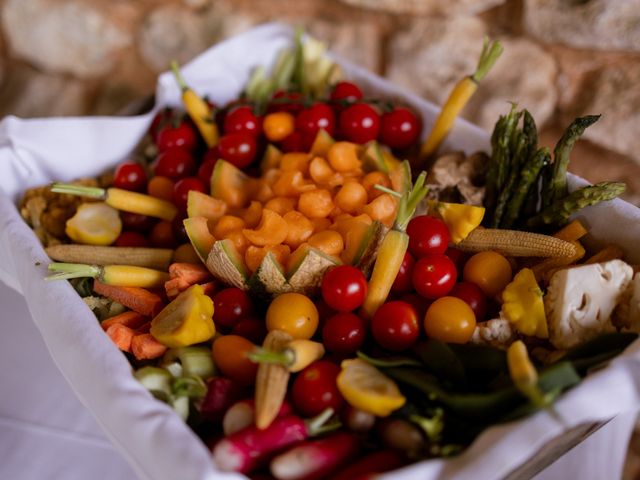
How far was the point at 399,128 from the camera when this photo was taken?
49.1 inches

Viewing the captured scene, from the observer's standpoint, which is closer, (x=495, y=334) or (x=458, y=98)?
(x=495, y=334)

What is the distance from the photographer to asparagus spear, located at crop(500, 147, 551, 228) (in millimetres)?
997

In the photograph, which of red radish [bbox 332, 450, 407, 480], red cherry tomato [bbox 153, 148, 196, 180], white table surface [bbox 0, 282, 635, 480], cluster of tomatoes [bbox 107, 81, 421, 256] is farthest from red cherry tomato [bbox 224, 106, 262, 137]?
red radish [bbox 332, 450, 407, 480]

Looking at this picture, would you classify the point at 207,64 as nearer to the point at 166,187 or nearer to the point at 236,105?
the point at 236,105

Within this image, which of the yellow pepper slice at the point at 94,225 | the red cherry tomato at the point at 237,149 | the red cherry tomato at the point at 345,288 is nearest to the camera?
the red cherry tomato at the point at 345,288

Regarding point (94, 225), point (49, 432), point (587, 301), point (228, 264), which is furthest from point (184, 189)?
→ point (587, 301)

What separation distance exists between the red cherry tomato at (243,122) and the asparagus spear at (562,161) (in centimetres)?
59

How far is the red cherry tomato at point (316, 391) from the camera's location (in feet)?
2.50

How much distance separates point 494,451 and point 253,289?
1.45ft

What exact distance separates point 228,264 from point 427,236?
31cm

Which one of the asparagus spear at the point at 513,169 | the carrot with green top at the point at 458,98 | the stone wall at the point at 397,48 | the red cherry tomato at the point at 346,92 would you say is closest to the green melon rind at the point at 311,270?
the asparagus spear at the point at 513,169

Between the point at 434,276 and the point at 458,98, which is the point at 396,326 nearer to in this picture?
the point at 434,276

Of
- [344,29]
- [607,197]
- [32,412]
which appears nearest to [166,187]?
[32,412]

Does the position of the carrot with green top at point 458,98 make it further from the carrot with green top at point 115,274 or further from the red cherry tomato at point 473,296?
the carrot with green top at point 115,274
